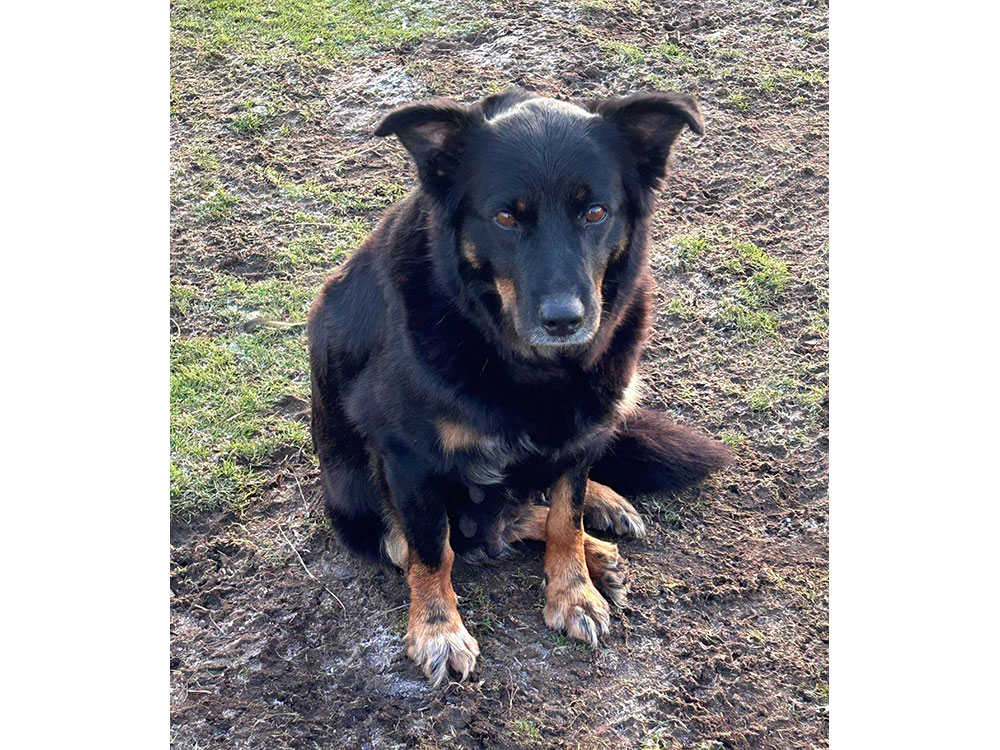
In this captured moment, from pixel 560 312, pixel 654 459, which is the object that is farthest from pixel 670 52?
pixel 560 312

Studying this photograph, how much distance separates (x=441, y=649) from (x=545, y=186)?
6.60 ft

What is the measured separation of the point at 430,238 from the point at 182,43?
540 cm

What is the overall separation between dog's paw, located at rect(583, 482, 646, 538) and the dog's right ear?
1863mm

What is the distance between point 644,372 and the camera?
560cm

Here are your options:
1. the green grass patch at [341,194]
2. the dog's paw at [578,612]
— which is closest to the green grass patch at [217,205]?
the green grass patch at [341,194]

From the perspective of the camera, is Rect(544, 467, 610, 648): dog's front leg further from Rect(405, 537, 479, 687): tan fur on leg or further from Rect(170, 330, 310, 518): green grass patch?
Rect(170, 330, 310, 518): green grass patch

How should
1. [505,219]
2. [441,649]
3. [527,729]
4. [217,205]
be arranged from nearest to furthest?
[505,219]
[527,729]
[441,649]
[217,205]

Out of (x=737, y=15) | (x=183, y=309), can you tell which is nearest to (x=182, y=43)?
(x=183, y=309)

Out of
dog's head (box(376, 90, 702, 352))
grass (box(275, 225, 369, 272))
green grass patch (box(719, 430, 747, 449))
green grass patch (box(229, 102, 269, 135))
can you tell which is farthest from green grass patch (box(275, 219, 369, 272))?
dog's head (box(376, 90, 702, 352))

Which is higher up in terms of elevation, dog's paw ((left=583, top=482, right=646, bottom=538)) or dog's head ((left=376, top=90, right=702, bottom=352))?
dog's head ((left=376, top=90, right=702, bottom=352))

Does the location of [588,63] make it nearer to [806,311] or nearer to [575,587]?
[806,311]

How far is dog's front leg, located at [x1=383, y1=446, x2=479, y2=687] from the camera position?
3934 mm

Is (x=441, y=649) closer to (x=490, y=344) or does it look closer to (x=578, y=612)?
(x=578, y=612)

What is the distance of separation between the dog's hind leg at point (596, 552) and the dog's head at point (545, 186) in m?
1.24
